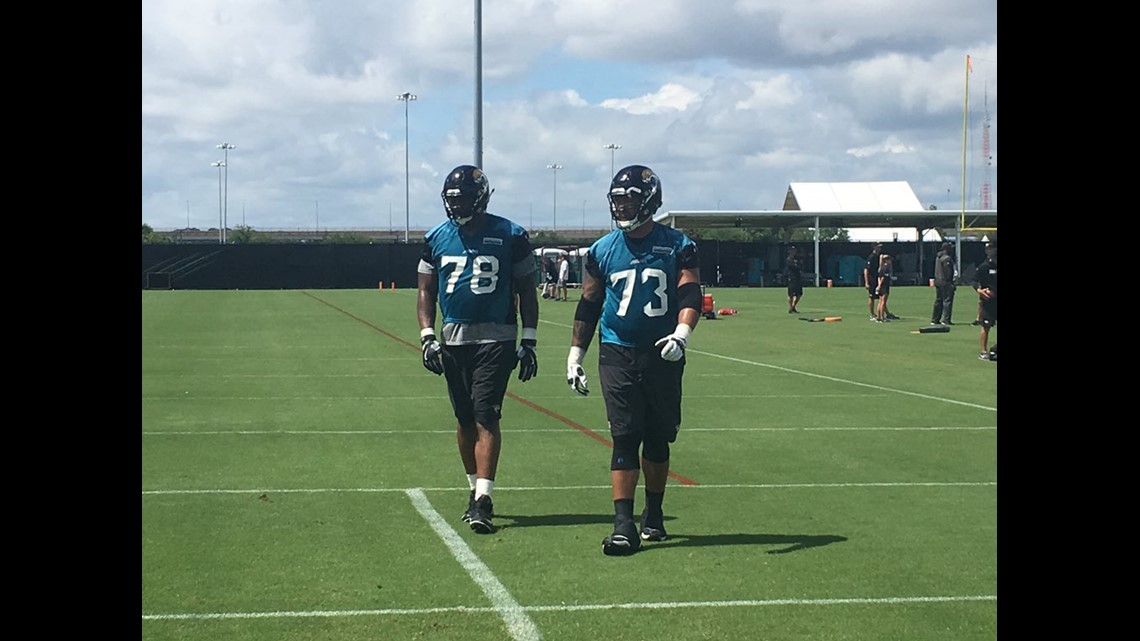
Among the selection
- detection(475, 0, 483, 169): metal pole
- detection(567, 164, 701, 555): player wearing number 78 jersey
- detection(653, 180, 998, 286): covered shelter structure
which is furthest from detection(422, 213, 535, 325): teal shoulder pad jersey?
detection(653, 180, 998, 286): covered shelter structure

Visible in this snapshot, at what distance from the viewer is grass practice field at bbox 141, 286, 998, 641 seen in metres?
6.27

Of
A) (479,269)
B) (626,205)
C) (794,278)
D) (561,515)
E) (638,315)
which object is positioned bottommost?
(561,515)

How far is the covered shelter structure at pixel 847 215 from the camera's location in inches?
2704

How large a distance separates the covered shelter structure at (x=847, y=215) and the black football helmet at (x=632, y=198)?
A: 53040mm

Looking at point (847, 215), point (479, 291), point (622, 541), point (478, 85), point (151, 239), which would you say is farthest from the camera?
point (151, 239)

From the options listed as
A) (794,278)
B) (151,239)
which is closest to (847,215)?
(794,278)

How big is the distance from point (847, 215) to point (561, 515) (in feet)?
210

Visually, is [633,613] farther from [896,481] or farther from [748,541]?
[896,481]

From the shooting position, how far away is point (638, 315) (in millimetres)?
7828

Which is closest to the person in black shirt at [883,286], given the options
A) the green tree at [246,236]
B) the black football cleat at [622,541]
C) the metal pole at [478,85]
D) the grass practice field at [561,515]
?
the metal pole at [478,85]

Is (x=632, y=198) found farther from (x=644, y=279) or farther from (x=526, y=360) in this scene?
(x=526, y=360)

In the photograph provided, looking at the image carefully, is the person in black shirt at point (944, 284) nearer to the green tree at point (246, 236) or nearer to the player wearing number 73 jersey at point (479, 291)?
the player wearing number 73 jersey at point (479, 291)

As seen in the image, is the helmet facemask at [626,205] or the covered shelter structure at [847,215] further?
the covered shelter structure at [847,215]
